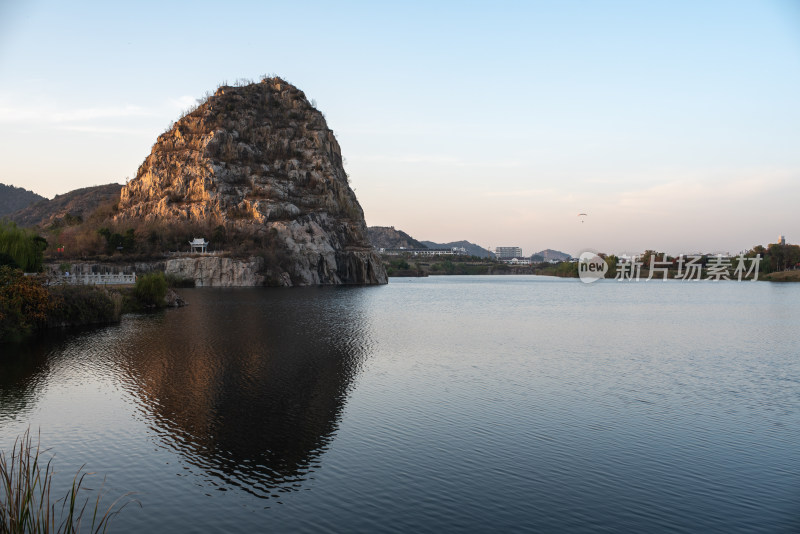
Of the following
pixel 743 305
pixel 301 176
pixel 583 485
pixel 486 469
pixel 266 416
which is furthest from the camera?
pixel 301 176

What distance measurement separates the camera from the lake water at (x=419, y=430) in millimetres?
13875

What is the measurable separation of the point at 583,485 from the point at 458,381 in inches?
538

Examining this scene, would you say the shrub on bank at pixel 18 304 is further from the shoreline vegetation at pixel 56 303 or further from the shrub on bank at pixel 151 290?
the shrub on bank at pixel 151 290

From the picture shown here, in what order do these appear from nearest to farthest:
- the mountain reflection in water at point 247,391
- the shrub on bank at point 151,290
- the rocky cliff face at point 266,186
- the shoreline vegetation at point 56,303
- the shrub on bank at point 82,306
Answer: the mountain reflection in water at point 247,391 < the shoreline vegetation at point 56,303 < the shrub on bank at point 82,306 < the shrub on bank at point 151,290 < the rocky cliff face at point 266,186

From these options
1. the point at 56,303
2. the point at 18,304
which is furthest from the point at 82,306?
the point at 18,304

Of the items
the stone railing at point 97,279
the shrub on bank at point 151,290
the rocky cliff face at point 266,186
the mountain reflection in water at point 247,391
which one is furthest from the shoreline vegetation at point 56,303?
the rocky cliff face at point 266,186

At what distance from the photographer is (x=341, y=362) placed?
1352 inches

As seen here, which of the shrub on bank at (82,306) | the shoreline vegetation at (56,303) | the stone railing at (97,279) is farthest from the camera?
the stone railing at (97,279)

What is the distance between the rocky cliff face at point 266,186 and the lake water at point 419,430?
341 ft

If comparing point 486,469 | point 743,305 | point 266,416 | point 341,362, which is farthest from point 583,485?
point 743,305

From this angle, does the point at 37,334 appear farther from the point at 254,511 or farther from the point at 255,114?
the point at 255,114

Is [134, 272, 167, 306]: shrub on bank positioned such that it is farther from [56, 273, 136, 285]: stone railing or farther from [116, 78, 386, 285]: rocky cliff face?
[116, 78, 386, 285]: rocky cliff face

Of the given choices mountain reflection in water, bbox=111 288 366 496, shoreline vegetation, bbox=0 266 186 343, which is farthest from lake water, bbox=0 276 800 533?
shoreline vegetation, bbox=0 266 186 343

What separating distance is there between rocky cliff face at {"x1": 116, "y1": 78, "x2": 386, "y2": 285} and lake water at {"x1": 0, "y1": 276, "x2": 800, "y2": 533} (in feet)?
341
